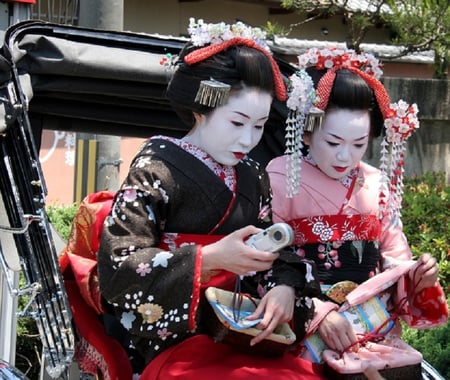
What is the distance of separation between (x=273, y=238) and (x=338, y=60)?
94 cm

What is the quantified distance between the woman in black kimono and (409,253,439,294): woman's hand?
0.46 meters

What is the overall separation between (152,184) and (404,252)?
3.41 ft

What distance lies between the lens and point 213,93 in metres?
2.49

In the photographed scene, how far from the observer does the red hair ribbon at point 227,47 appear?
8.38 feet

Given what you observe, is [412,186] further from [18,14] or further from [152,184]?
[152,184]

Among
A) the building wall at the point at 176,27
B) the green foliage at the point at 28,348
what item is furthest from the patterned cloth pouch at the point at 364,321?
the building wall at the point at 176,27

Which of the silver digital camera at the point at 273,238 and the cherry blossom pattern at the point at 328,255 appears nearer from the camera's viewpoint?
the silver digital camera at the point at 273,238

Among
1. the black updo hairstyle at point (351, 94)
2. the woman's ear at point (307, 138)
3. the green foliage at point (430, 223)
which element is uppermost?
the black updo hairstyle at point (351, 94)

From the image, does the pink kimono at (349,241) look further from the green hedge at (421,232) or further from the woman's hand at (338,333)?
the green hedge at (421,232)

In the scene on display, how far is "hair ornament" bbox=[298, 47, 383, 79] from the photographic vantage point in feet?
9.71

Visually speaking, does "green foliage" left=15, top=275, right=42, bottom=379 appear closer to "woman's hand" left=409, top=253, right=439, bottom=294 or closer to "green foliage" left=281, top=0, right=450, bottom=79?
"woman's hand" left=409, top=253, right=439, bottom=294

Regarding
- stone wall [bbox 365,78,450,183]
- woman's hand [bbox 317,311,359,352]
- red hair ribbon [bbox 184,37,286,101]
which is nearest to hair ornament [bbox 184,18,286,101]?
Answer: red hair ribbon [bbox 184,37,286,101]

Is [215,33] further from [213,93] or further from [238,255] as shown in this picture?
[238,255]

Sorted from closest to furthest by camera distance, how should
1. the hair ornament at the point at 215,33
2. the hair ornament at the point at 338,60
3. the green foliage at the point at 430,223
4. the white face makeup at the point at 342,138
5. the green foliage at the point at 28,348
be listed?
1. the hair ornament at the point at 215,33
2. the white face makeup at the point at 342,138
3. the hair ornament at the point at 338,60
4. the green foliage at the point at 28,348
5. the green foliage at the point at 430,223
